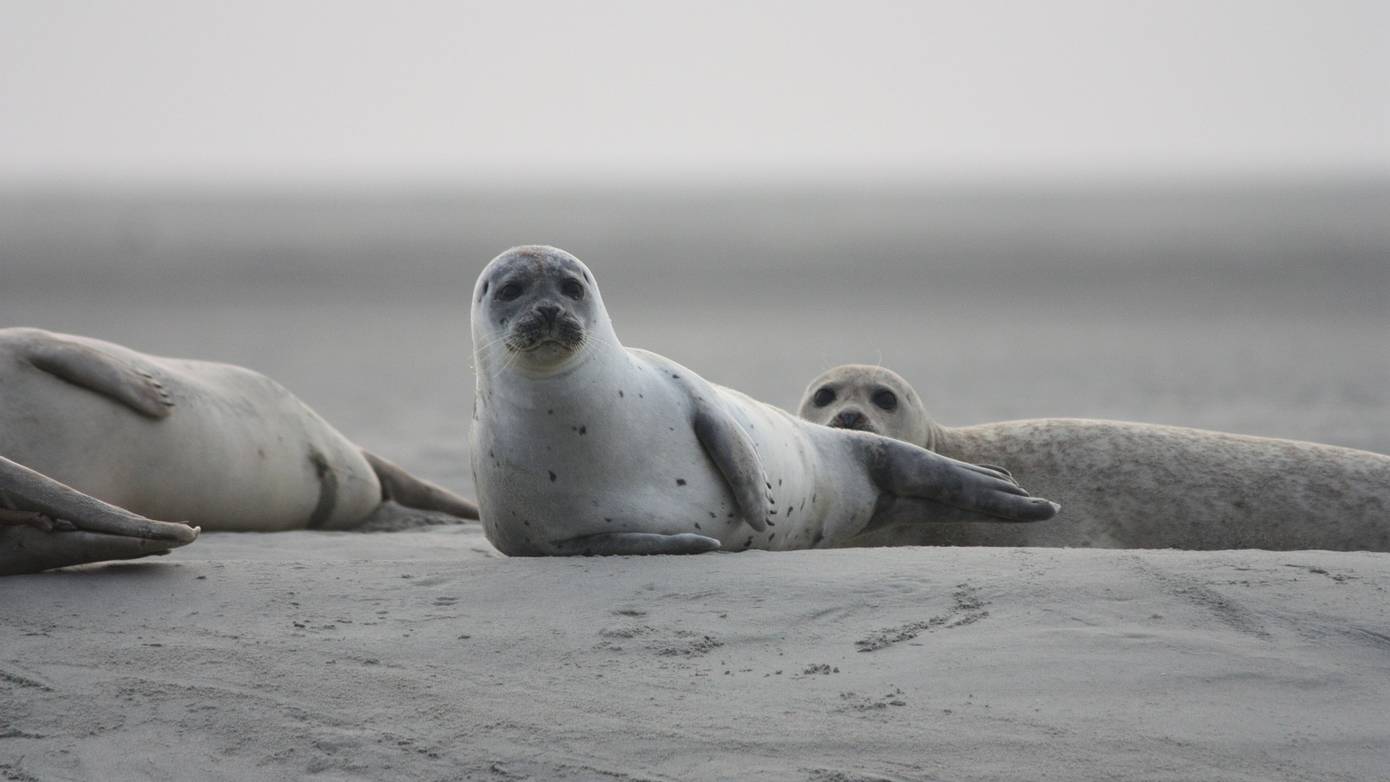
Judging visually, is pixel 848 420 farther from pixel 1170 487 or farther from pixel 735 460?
pixel 735 460

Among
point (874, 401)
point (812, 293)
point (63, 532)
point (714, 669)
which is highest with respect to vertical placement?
point (812, 293)

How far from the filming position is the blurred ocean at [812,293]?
11680mm

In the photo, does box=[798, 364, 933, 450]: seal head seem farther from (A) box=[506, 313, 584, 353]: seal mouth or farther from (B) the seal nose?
(A) box=[506, 313, 584, 353]: seal mouth

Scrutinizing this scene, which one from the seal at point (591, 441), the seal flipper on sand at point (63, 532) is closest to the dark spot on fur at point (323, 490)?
the seal at point (591, 441)

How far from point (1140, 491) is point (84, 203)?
42229 millimetres

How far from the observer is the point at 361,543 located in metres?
4.99

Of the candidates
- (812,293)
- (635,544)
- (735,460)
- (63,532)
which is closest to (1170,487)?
(735,460)

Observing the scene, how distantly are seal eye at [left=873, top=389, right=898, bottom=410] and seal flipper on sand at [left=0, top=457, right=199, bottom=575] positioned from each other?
250 cm

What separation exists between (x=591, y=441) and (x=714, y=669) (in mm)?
1150

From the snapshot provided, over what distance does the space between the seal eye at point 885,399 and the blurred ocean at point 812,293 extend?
256 cm

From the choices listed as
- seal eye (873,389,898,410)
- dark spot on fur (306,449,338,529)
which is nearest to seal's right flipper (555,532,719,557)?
seal eye (873,389,898,410)

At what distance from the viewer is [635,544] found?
395cm

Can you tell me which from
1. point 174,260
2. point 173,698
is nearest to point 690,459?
point 173,698

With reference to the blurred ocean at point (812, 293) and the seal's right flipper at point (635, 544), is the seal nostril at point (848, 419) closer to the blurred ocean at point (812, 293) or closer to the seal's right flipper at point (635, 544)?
the seal's right flipper at point (635, 544)
